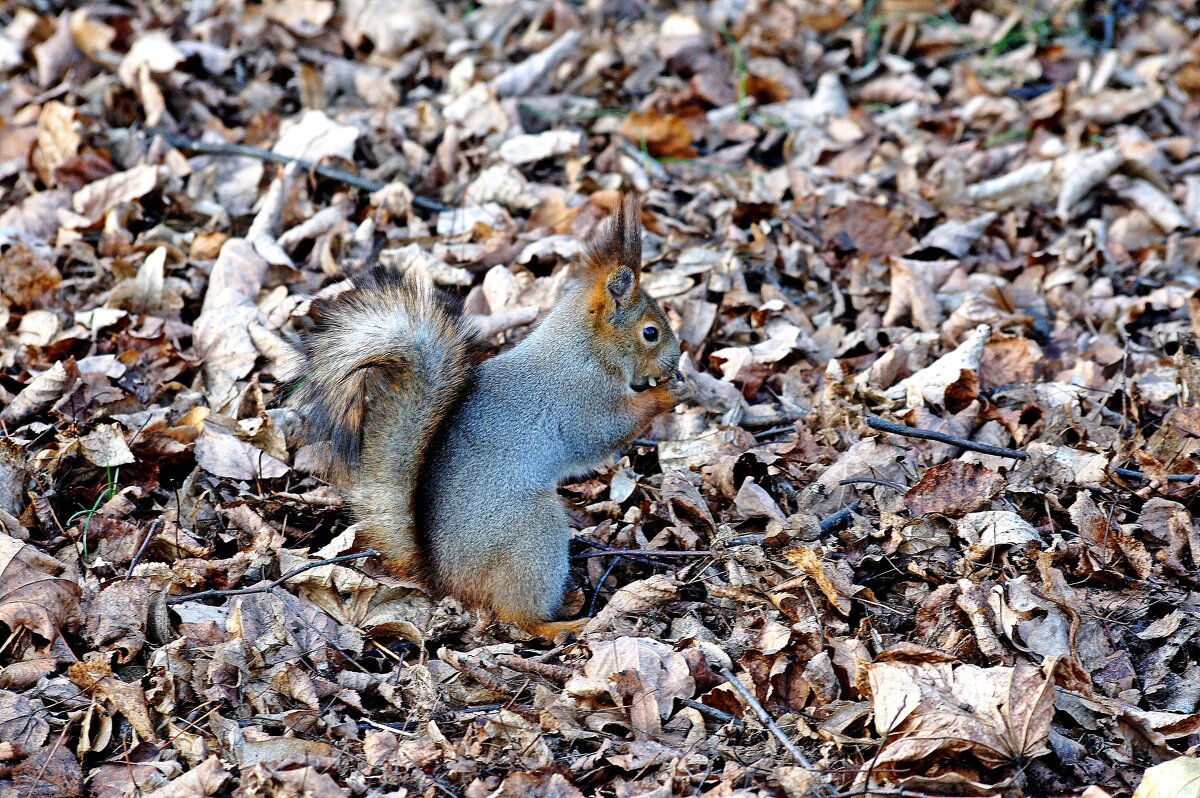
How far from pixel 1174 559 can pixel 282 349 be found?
9.49ft

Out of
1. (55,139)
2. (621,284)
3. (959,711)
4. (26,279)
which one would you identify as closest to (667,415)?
(621,284)

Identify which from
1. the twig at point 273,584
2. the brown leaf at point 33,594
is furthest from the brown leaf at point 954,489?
the brown leaf at point 33,594

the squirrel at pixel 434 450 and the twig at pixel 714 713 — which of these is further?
the squirrel at pixel 434 450

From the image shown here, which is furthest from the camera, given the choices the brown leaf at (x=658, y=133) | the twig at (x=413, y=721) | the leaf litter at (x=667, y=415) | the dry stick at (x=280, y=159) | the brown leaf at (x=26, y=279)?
the brown leaf at (x=658, y=133)

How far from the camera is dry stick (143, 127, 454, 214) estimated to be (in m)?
4.88

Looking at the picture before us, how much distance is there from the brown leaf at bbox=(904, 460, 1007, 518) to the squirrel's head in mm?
936

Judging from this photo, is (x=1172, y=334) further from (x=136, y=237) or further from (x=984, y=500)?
(x=136, y=237)

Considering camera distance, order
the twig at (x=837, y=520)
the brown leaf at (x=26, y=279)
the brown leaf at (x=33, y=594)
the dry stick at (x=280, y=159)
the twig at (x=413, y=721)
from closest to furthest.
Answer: the twig at (x=413, y=721) < the brown leaf at (x=33, y=594) < the twig at (x=837, y=520) < the brown leaf at (x=26, y=279) < the dry stick at (x=280, y=159)

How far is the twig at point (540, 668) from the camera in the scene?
289 cm

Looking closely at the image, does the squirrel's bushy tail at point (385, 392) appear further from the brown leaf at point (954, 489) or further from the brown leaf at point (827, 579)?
the brown leaf at point (954, 489)

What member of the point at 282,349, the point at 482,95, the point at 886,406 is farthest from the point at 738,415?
the point at 482,95

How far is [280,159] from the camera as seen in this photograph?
4938mm

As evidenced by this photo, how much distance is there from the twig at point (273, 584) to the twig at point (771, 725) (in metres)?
1.10

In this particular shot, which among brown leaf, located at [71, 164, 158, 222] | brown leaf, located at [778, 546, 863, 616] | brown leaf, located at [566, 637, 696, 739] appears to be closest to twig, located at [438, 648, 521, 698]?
brown leaf, located at [566, 637, 696, 739]
